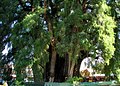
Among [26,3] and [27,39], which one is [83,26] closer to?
[27,39]

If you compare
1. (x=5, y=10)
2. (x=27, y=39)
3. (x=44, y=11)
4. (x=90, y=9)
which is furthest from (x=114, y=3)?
(x=5, y=10)

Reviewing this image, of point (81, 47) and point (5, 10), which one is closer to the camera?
point (81, 47)

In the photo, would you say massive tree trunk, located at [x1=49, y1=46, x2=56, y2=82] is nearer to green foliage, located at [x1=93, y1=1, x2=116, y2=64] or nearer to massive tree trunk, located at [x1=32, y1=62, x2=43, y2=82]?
massive tree trunk, located at [x1=32, y1=62, x2=43, y2=82]

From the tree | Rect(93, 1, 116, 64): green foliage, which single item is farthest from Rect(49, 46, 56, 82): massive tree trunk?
Rect(93, 1, 116, 64): green foliage

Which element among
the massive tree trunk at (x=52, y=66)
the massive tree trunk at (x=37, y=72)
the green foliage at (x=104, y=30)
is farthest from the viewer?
the massive tree trunk at (x=52, y=66)

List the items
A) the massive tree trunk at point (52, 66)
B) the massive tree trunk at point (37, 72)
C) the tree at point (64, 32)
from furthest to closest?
1. the massive tree trunk at point (52, 66)
2. the massive tree trunk at point (37, 72)
3. the tree at point (64, 32)

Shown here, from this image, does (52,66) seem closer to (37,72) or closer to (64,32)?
(37,72)

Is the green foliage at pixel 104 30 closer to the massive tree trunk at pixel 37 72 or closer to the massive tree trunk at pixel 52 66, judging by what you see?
the massive tree trunk at pixel 52 66

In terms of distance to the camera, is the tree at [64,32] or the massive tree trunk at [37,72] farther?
the massive tree trunk at [37,72]

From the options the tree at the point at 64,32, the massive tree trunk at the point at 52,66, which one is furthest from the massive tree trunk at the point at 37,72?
the massive tree trunk at the point at 52,66

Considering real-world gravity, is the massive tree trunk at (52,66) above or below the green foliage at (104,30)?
below

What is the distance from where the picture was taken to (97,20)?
18766mm

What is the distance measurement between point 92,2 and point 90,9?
0.89 meters

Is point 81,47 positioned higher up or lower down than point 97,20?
lower down
